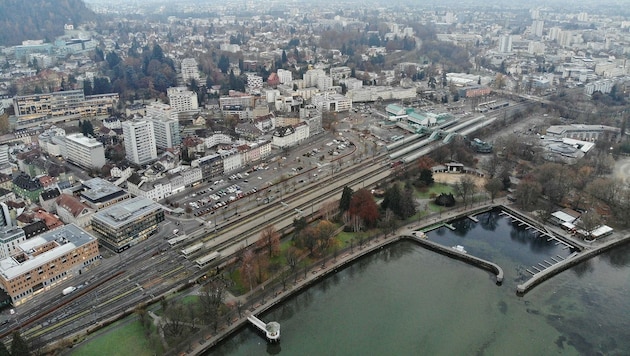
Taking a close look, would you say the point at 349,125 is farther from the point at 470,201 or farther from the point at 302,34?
the point at 302,34

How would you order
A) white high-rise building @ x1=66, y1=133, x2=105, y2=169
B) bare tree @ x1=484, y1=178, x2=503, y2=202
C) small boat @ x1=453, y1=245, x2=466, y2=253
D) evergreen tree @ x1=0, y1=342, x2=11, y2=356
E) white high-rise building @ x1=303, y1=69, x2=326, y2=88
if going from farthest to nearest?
white high-rise building @ x1=303, y1=69, x2=326, y2=88 → white high-rise building @ x1=66, y1=133, x2=105, y2=169 → bare tree @ x1=484, y1=178, x2=503, y2=202 → small boat @ x1=453, y1=245, x2=466, y2=253 → evergreen tree @ x1=0, y1=342, x2=11, y2=356

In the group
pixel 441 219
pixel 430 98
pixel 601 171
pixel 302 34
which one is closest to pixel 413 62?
pixel 430 98

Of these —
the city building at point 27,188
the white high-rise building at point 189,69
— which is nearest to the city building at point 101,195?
the city building at point 27,188

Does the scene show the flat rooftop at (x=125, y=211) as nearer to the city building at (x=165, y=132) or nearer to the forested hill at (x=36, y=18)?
the city building at (x=165, y=132)

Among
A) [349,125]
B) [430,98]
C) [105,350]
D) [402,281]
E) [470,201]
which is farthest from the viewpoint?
[430,98]

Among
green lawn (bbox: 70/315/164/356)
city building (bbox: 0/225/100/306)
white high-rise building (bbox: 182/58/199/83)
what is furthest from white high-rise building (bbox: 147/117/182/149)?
white high-rise building (bbox: 182/58/199/83)

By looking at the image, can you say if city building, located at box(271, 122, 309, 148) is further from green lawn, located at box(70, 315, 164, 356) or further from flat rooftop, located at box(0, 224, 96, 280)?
green lawn, located at box(70, 315, 164, 356)

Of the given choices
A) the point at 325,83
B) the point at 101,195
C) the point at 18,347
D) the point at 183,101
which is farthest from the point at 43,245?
the point at 325,83
